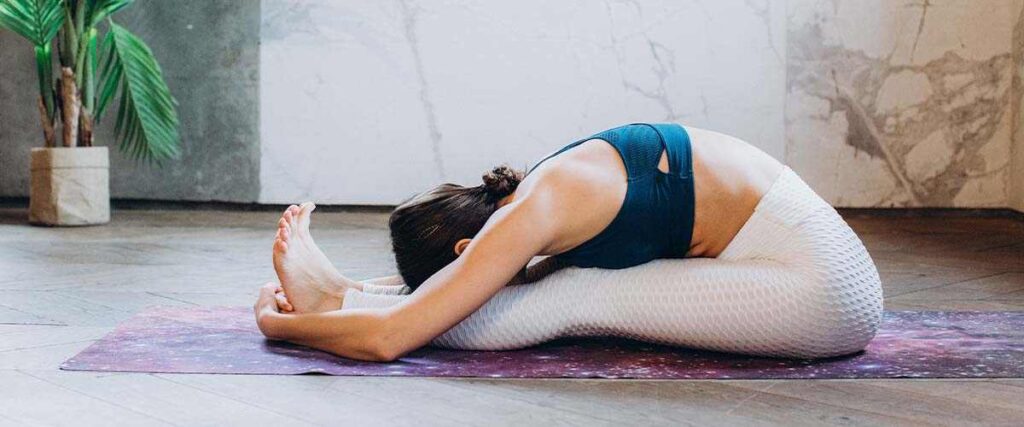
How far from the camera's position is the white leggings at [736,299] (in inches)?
73.1

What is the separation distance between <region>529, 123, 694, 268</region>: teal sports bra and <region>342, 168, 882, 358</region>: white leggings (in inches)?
1.2

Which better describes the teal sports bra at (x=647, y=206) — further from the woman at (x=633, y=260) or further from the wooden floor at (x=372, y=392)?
the wooden floor at (x=372, y=392)

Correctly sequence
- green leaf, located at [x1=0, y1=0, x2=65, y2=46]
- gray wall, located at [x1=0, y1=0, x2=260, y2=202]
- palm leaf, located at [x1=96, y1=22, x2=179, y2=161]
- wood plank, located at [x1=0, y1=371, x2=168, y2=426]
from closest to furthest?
1. wood plank, located at [x1=0, y1=371, x2=168, y2=426]
2. green leaf, located at [x1=0, y1=0, x2=65, y2=46]
3. palm leaf, located at [x1=96, y1=22, x2=179, y2=161]
4. gray wall, located at [x1=0, y1=0, x2=260, y2=202]

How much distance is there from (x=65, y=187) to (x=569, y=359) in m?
2.81

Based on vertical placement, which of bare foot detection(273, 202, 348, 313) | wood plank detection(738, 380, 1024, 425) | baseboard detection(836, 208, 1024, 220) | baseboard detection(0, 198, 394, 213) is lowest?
baseboard detection(0, 198, 394, 213)

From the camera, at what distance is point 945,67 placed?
443cm

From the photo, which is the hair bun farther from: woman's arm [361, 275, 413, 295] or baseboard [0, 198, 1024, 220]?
baseboard [0, 198, 1024, 220]

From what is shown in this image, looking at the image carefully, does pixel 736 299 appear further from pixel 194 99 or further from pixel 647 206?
pixel 194 99

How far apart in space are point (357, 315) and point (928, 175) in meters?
3.22

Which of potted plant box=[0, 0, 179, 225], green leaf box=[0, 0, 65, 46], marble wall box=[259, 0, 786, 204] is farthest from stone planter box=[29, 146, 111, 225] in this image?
marble wall box=[259, 0, 786, 204]

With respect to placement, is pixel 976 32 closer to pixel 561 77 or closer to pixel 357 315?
pixel 561 77

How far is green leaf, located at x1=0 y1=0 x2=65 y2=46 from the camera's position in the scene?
3.97 meters

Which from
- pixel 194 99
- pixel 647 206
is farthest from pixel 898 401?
pixel 194 99

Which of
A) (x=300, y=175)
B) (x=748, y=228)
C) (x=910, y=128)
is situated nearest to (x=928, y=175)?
(x=910, y=128)
